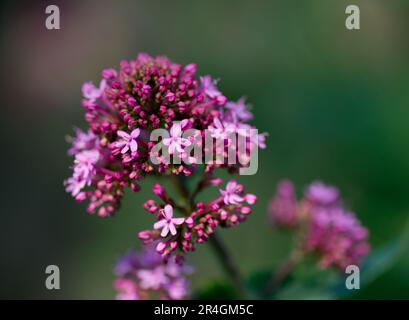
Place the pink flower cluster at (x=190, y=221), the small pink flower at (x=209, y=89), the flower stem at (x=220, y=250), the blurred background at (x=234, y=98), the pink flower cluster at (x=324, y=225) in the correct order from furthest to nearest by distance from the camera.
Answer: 1. the blurred background at (x=234, y=98)
2. the pink flower cluster at (x=324, y=225)
3. the flower stem at (x=220, y=250)
4. the small pink flower at (x=209, y=89)
5. the pink flower cluster at (x=190, y=221)

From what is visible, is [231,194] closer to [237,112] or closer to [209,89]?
[237,112]

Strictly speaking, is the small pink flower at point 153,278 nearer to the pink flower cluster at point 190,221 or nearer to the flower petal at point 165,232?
the pink flower cluster at point 190,221

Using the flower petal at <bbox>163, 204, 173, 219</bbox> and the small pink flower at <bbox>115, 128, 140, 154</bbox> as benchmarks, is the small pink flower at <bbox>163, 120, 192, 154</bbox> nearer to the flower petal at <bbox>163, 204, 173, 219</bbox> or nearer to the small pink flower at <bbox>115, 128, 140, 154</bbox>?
the small pink flower at <bbox>115, 128, 140, 154</bbox>

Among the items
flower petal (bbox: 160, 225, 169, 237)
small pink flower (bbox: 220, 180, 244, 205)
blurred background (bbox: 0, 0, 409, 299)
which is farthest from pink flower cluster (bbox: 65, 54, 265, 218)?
blurred background (bbox: 0, 0, 409, 299)

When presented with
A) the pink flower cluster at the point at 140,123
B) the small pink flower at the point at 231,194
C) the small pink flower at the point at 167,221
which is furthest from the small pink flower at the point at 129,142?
the small pink flower at the point at 231,194

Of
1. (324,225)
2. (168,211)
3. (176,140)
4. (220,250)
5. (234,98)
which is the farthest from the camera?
(234,98)

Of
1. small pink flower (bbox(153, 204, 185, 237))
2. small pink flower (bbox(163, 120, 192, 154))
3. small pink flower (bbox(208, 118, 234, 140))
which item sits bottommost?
small pink flower (bbox(153, 204, 185, 237))

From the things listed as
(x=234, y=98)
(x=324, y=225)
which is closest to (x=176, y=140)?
(x=324, y=225)
